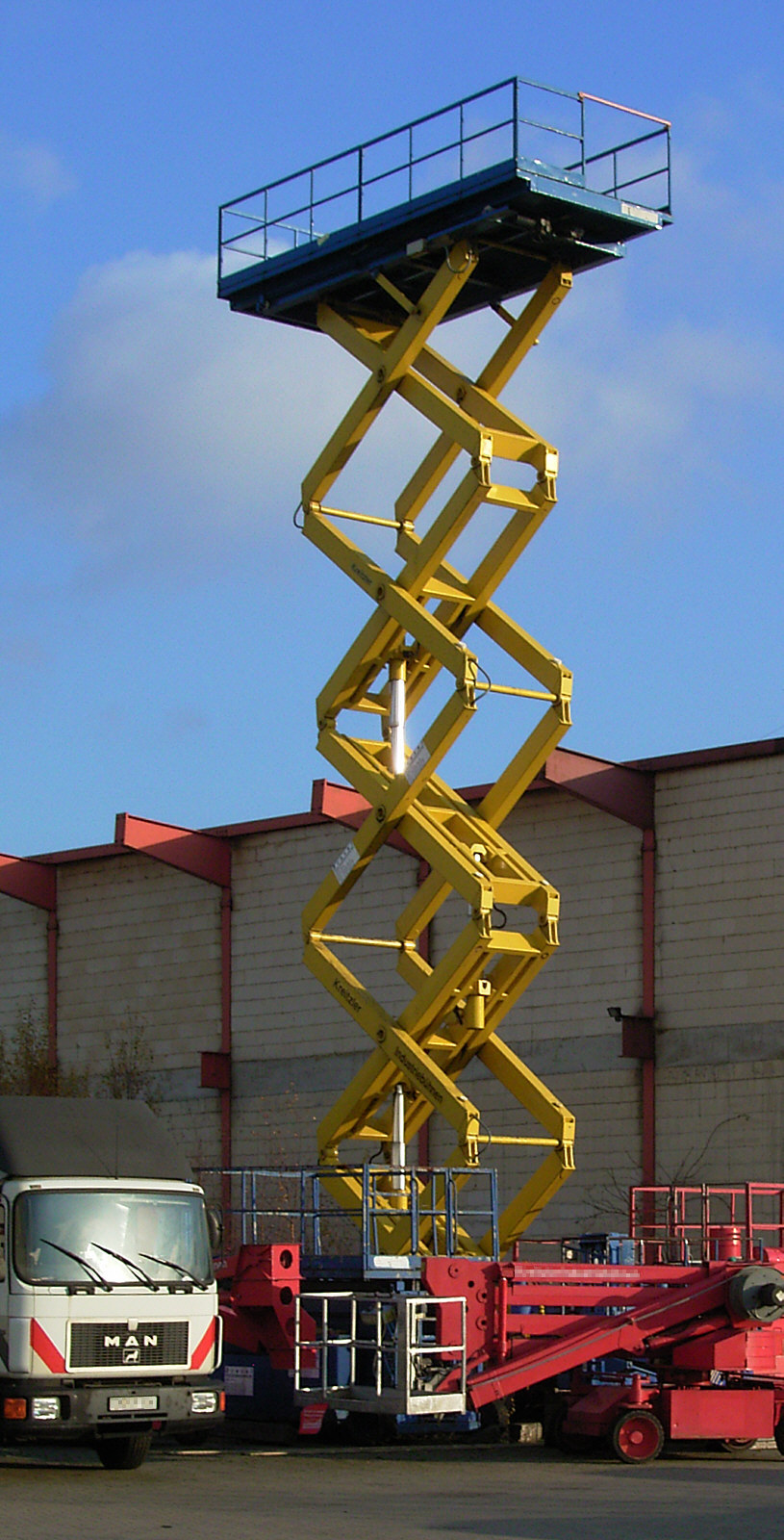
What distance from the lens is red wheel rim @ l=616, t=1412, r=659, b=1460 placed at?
59.1 ft

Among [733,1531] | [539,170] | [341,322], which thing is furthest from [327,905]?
[733,1531]

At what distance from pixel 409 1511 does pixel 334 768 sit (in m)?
9.46

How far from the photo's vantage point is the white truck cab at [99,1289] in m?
15.8

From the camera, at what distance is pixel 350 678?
22094mm

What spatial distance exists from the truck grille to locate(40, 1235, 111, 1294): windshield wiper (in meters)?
0.29

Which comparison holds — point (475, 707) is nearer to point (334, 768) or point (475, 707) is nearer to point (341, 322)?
point (334, 768)

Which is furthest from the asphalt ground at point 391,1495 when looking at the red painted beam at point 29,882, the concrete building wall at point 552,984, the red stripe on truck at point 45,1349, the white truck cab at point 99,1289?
the red painted beam at point 29,882

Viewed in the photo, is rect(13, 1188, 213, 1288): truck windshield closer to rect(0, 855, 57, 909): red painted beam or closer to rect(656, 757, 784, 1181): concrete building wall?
rect(656, 757, 784, 1181): concrete building wall

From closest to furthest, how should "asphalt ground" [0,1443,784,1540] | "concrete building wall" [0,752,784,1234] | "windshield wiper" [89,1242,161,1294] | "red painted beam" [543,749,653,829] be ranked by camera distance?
"asphalt ground" [0,1443,784,1540], "windshield wiper" [89,1242,161,1294], "concrete building wall" [0,752,784,1234], "red painted beam" [543,749,653,829]

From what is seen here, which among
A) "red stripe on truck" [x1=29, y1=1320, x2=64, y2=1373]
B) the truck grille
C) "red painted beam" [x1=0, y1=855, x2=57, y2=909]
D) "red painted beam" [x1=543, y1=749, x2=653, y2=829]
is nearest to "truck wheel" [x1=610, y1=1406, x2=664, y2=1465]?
the truck grille

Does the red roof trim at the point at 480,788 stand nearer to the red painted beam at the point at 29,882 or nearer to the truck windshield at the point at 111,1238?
the red painted beam at the point at 29,882

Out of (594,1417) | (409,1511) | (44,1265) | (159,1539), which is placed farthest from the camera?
(594,1417)

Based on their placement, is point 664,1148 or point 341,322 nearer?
point 341,322

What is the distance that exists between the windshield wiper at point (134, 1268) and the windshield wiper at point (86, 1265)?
16 cm
